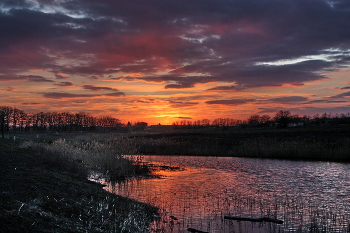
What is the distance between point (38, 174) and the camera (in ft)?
36.7

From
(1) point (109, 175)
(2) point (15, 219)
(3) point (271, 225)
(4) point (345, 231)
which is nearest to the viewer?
(2) point (15, 219)

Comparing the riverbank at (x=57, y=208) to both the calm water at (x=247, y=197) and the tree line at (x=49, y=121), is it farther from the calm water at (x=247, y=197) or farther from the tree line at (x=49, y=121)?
the tree line at (x=49, y=121)

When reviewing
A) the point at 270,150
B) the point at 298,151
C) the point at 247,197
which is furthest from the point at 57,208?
the point at 298,151

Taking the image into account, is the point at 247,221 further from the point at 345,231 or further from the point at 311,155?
the point at 311,155

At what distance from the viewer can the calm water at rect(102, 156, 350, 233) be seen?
10.3 meters

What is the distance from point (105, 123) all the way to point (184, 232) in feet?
551

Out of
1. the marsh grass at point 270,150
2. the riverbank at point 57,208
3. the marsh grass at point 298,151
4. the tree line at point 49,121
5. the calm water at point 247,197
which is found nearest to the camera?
the riverbank at point 57,208

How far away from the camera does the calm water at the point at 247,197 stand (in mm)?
10312

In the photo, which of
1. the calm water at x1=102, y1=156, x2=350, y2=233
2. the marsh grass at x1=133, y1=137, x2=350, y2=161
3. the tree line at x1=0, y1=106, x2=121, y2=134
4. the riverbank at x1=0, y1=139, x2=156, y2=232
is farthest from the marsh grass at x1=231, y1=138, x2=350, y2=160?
the tree line at x1=0, y1=106, x2=121, y2=134

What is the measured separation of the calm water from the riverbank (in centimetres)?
136

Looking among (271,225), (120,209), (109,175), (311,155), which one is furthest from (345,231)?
(311,155)

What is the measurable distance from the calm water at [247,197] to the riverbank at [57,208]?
1.36 metres

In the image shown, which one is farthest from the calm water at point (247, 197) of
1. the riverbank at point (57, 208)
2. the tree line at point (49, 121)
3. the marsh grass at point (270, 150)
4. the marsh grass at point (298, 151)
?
the tree line at point (49, 121)

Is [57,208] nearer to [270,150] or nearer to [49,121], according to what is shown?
[270,150]
